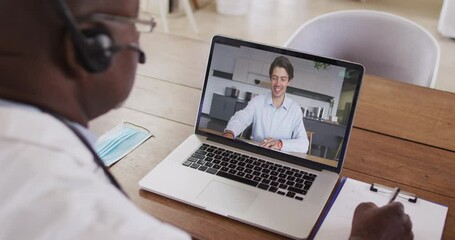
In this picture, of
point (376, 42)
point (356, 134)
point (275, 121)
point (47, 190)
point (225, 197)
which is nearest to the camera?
point (47, 190)

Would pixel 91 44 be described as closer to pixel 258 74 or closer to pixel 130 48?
pixel 130 48

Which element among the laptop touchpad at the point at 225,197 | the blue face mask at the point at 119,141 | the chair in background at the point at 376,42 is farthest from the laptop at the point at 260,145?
the chair in background at the point at 376,42

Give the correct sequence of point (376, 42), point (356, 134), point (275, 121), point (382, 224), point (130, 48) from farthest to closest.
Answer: point (376, 42), point (356, 134), point (275, 121), point (382, 224), point (130, 48)

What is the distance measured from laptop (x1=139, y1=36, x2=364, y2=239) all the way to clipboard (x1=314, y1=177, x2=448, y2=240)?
0.03m

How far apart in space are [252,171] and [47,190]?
22.9 inches

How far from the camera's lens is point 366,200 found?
1007 mm

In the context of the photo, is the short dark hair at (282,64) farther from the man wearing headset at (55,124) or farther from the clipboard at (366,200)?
the man wearing headset at (55,124)

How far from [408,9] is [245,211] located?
4.02m

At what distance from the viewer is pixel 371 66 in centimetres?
183

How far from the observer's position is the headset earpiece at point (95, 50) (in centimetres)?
60

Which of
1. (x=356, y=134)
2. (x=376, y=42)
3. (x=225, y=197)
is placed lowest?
(x=225, y=197)

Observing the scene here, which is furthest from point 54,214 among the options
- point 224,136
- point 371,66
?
point 371,66

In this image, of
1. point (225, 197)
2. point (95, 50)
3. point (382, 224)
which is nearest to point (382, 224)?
point (382, 224)

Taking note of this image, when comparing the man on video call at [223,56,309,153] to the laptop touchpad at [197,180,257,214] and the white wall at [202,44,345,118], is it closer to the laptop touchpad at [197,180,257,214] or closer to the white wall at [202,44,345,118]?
the white wall at [202,44,345,118]
